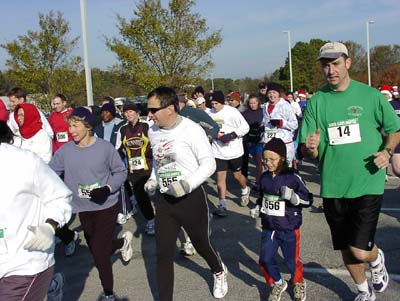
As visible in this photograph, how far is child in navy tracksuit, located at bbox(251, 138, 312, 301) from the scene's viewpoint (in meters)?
4.36

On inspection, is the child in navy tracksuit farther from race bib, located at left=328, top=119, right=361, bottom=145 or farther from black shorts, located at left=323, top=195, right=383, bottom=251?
race bib, located at left=328, top=119, right=361, bottom=145

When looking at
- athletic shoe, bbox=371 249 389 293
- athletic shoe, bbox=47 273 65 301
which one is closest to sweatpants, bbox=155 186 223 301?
athletic shoe, bbox=47 273 65 301

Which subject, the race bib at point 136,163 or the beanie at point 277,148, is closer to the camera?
the beanie at point 277,148

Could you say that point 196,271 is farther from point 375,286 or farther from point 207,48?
point 207,48

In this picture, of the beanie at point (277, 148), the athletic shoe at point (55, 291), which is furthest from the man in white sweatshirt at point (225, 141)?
the athletic shoe at point (55, 291)

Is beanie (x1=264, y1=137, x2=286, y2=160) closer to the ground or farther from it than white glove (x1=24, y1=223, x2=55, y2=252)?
farther from it

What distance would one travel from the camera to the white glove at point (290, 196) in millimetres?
4277

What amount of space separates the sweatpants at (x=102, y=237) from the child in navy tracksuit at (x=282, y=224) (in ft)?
4.84

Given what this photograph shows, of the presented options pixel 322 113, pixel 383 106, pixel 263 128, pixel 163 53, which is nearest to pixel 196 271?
pixel 322 113

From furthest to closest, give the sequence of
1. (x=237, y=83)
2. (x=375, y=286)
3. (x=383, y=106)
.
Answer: (x=237, y=83) < (x=375, y=286) < (x=383, y=106)

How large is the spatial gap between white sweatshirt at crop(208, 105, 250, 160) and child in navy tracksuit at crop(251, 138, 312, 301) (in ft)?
11.5

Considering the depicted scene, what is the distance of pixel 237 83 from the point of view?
202 ft

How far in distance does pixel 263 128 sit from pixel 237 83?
5334 centimetres

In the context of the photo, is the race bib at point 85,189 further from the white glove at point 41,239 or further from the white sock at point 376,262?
the white sock at point 376,262
